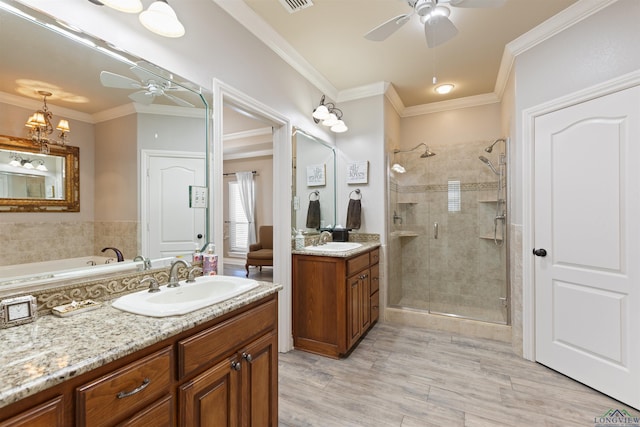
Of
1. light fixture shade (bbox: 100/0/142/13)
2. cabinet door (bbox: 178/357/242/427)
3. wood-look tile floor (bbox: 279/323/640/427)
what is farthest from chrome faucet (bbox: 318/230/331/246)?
light fixture shade (bbox: 100/0/142/13)

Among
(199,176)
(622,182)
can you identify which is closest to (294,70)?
(199,176)

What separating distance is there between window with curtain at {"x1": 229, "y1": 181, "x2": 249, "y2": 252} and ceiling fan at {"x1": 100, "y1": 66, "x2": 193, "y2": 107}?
4845 millimetres

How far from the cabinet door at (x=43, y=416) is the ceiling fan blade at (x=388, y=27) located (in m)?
2.20

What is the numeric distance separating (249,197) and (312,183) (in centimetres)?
339

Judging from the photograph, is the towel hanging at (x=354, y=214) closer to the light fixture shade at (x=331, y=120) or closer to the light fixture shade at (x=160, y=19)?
the light fixture shade at (x=331, y=120)

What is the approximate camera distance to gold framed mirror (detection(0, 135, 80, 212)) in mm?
1060

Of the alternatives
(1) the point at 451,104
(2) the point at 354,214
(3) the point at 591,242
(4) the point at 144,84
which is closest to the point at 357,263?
(2) the point at 354,214

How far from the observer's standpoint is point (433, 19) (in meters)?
1.76

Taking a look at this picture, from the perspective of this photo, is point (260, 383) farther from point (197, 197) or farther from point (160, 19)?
point (160, 19)

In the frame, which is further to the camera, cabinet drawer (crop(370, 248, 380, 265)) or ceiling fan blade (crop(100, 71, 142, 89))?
cabinet drawer (crop(370, 248, 380, 265))

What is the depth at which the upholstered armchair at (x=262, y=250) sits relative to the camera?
5.17 metres

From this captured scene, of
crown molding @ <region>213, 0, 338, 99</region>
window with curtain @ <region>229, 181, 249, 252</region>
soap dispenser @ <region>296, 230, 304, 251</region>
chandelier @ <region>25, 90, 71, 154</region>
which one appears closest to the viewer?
chandelier @ <region>25, 90, 71, 154</region>

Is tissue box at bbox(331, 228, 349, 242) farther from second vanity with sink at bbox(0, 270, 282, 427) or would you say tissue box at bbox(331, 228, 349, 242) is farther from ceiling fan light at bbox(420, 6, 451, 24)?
ceiling fan light at bbox(420, 6, 451, 24)

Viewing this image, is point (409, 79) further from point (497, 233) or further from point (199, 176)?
point (199, 176)
